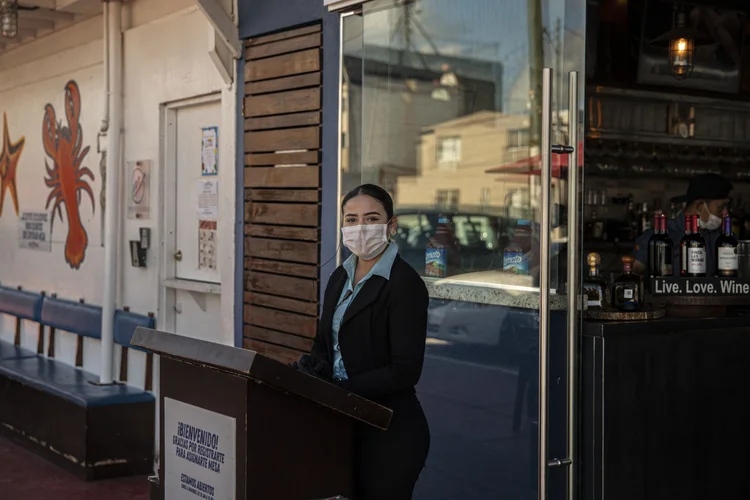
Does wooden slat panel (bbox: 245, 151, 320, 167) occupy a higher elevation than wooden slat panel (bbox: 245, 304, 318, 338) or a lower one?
higher

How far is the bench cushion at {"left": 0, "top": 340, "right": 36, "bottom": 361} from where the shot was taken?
28.8 feet

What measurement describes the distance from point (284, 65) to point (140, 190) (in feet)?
7.19

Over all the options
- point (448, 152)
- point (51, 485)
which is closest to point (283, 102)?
point (448, 152)

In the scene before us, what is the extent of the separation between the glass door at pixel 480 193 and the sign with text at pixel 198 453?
1.33 m

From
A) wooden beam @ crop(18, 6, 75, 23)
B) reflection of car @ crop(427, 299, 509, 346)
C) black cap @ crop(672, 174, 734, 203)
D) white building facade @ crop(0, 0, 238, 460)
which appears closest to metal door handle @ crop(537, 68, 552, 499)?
reflection of car @ crop(427, 299, 509, 346)

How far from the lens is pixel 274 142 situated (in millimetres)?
5852

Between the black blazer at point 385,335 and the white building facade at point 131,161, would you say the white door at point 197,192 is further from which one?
the black blazer at point 385,335

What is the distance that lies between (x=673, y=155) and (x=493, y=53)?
4.15 metres

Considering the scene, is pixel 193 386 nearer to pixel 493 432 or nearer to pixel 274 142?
pixel 493 432

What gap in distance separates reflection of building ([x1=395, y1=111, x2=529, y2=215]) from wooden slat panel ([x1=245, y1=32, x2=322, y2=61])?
0.92m

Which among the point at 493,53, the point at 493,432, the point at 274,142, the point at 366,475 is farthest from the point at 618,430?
the point at 274,142

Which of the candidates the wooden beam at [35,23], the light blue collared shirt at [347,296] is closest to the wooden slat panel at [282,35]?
the light blue collared shirt at [347,296]

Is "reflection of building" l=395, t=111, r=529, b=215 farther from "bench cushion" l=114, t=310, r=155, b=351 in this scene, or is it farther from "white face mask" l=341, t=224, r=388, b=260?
"bench cushion" l=114, t=310, r=155, b=351

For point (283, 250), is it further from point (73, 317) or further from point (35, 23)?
point (35, 23)
